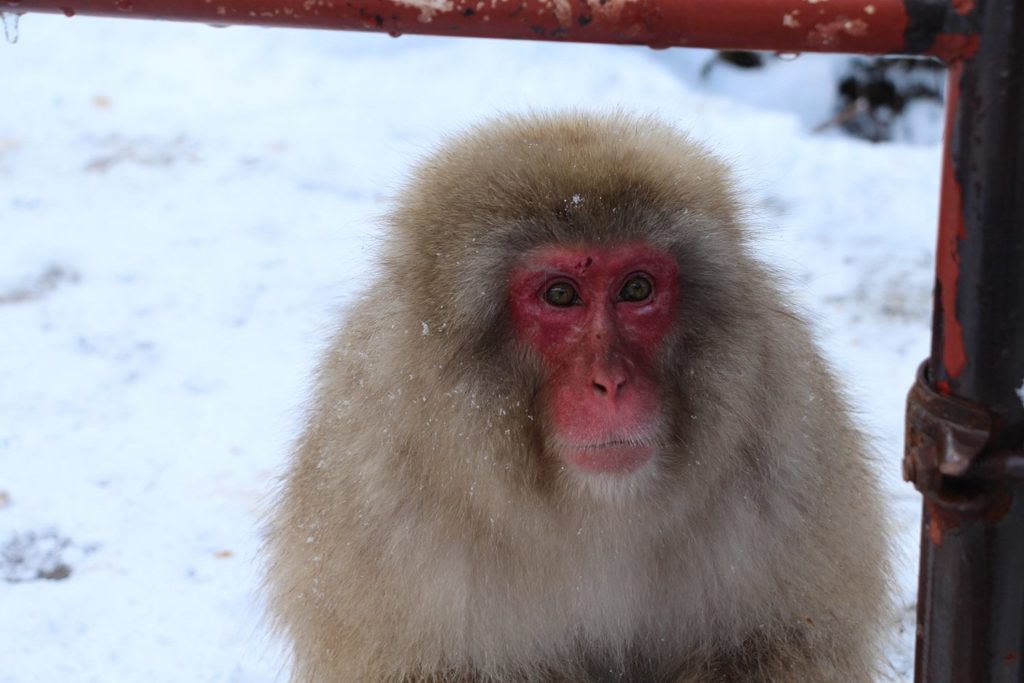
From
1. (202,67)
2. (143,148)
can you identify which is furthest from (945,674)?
(202,67)

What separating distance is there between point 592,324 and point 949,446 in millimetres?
677

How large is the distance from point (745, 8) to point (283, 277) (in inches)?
131

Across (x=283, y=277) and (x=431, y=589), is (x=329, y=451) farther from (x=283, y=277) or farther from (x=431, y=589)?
(x=283, y=277)

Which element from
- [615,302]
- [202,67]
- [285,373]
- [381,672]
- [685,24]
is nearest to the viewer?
[685,24]

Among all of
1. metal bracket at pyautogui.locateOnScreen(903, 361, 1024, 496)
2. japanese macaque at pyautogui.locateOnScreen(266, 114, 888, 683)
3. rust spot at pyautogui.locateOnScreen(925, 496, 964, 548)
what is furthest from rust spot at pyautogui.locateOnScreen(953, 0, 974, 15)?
japanese macaque at pyautogui.locateOnScreen(266, 114, 888, 683)

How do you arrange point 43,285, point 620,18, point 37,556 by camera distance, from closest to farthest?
point 620,18, point 37,556, point 43,285

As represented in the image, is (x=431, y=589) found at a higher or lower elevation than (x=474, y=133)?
lower

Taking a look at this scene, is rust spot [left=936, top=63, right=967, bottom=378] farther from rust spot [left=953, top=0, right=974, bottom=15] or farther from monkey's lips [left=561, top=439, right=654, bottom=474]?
monkey's lips [left=561, top=439, right=654, bottom=474]

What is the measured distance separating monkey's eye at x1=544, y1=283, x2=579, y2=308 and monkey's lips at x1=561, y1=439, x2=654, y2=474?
0.74 ft

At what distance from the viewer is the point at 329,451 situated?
216 centimetres

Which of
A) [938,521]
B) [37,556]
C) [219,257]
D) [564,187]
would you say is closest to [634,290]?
[564,187]

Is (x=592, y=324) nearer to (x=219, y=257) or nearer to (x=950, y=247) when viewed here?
(x=950, y=247)

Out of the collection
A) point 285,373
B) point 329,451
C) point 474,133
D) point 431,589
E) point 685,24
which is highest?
point 685,24

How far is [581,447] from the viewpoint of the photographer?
1.82 meters
